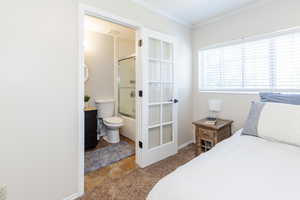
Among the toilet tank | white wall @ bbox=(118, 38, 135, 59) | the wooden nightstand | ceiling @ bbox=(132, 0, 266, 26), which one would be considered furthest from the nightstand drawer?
white wall @ bbox=(118, 38, 135, 59)

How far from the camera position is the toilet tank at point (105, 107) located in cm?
343

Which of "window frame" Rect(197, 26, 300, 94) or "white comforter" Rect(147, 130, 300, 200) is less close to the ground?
"window frame" Rect(197, 26, 300, 94)

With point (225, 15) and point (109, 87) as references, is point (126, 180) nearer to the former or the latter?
point (109, 87)

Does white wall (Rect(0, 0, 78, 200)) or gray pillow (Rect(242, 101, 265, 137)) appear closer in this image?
white wall (Rect(0, 0, 78, 200))

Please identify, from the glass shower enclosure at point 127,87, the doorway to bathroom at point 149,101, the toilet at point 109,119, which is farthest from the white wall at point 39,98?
the glass shower enclosure at point 127,87

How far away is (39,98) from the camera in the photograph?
1413 millimetres

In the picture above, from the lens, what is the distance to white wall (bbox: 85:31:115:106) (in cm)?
340

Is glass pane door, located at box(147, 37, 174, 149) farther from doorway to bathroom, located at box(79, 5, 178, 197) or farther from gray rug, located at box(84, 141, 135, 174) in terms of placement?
gray rug, located at box(84, 141, 135, 174)

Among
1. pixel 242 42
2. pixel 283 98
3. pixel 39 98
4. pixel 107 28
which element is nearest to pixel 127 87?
pixel 107 28

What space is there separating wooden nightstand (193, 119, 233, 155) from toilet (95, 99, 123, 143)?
156 cm

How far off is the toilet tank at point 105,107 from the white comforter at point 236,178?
2.80m

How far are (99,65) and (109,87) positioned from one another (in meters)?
0.56

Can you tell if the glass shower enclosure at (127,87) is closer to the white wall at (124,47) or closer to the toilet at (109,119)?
the white wall at (124,47)

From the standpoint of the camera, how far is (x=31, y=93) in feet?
4.49
